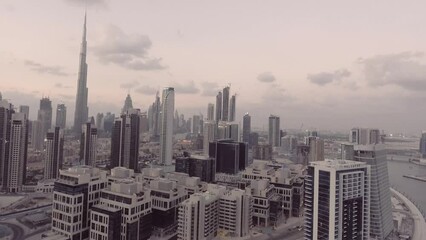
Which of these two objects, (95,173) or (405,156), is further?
(405,156)

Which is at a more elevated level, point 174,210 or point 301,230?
point 174,210

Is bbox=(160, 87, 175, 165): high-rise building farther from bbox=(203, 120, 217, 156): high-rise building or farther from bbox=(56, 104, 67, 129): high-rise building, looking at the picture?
bbox=(56, 104, 67, 129): high-rise building

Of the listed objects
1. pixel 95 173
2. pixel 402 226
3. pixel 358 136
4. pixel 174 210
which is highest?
pixel 358 136

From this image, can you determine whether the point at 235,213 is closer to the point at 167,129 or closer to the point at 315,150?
the point at 315,150

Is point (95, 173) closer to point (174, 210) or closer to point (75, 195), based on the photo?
point (75, 195)

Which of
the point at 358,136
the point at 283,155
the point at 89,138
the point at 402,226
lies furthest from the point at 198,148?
the point at 402,226
